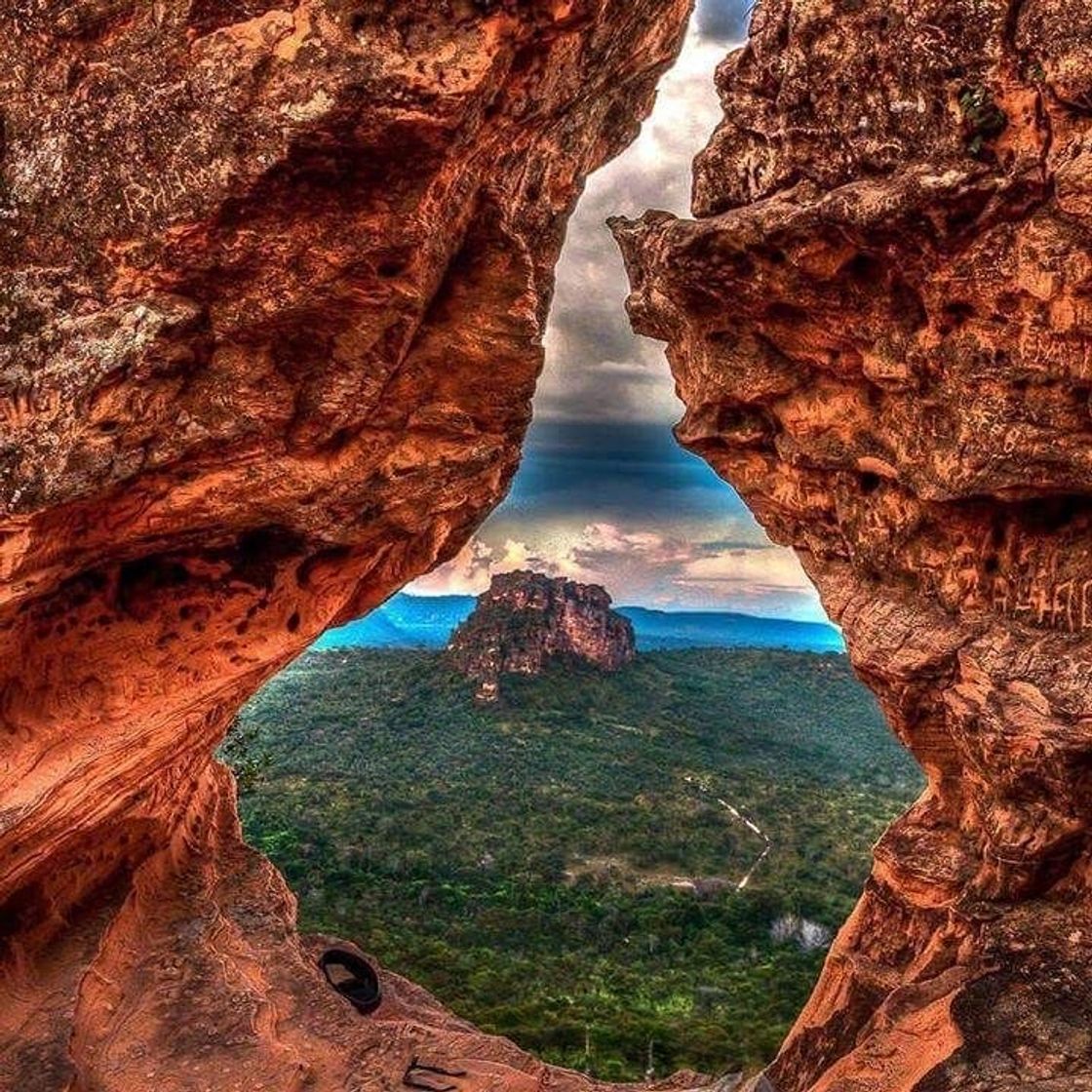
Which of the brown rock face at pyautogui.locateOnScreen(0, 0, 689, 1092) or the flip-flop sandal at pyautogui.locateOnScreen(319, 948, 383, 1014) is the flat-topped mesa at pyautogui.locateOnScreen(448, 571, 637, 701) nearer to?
the flip-flop sandal at pyautogui.locateOnScreen(319, 948, 383, 1014)

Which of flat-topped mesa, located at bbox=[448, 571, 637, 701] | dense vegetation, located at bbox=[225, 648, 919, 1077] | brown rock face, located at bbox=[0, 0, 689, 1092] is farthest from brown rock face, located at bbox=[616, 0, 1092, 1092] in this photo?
flat-topped mesa, located at bbox=[448, 571, 637, 701]

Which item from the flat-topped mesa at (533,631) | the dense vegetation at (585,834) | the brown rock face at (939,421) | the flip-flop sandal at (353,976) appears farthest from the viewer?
the flat-topped mesa at (533,631)

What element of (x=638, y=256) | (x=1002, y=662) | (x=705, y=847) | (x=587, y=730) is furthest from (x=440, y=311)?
(x=587, y=730)

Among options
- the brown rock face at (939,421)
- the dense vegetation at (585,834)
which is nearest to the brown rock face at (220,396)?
the brown rock face at (939,421)

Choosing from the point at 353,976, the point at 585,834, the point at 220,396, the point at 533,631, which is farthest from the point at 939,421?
the point at 533,631

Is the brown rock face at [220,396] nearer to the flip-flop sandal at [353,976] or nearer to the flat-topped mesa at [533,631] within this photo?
the flip-flop sandal at [353,976]

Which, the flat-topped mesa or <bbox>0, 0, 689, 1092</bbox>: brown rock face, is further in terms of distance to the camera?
the flat-topped mesa

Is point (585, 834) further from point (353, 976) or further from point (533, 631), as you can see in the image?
point (533, 631)
